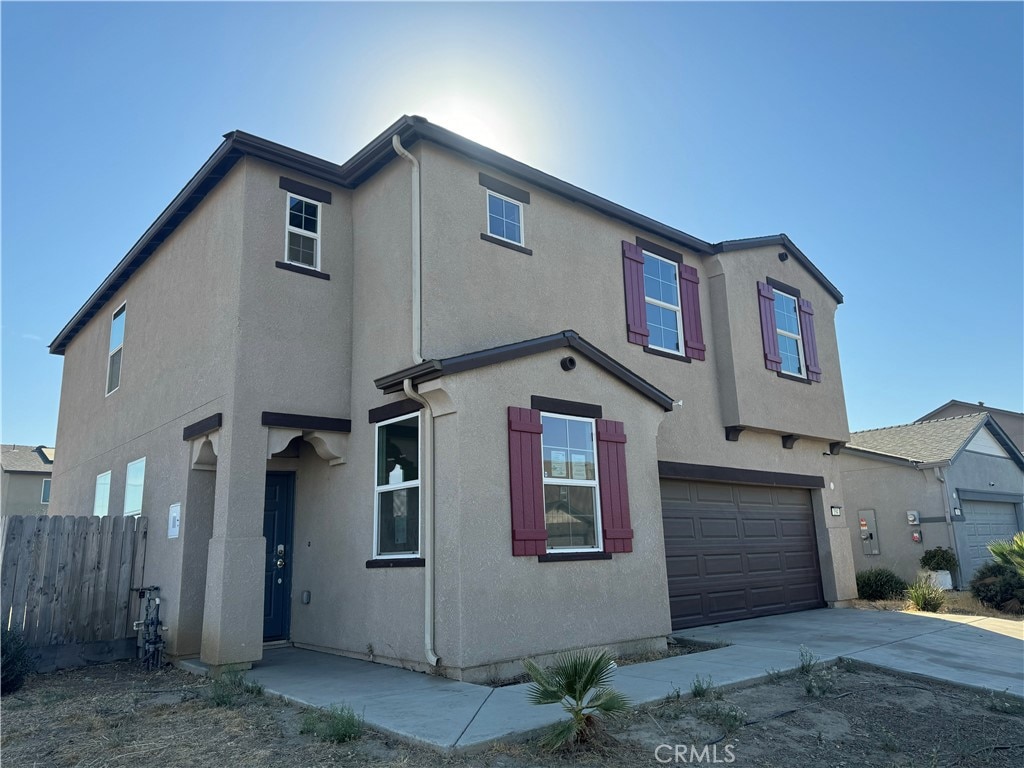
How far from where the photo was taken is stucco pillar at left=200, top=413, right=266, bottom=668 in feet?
27.5

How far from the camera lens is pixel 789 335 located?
1430 centimetres

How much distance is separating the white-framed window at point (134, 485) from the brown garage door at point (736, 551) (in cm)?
851

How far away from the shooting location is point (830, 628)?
36.3ft

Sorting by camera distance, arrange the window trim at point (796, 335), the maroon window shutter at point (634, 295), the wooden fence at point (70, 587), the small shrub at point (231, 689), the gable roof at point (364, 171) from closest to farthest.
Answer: the small shrub at point (231, 689), the wooden fence at point (70, 587), the gable roof at point (364, 171), the maroon window shutter at point (634, 295), the window trim at point (796, 335)

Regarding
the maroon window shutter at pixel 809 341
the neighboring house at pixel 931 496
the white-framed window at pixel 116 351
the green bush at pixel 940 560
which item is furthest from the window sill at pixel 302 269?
the green bush at pixel 940 560

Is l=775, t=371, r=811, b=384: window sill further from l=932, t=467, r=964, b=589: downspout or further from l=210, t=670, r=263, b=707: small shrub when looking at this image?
l=210, t=670, r=263, b=707: small shrub

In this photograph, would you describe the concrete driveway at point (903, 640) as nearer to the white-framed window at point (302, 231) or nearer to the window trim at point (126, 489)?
the white-framed window at point (302, 231)

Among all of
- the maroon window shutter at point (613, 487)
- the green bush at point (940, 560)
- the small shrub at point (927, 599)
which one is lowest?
the small shrub at point (927, 599)

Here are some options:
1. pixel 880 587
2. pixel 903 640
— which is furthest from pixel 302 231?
pixel 880 587

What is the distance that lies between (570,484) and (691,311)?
5.10 meters

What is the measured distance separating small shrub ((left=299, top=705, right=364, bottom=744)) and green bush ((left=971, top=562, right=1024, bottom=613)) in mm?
14062

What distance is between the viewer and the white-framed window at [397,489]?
866 centimetres

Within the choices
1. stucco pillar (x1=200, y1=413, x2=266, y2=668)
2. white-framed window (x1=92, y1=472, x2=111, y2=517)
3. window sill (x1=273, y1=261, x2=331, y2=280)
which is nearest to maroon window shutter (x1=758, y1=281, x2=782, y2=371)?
window sill (x1=273, y1=261, x2=331, y2=280)

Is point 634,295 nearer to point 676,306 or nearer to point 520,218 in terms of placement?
point 676,306
